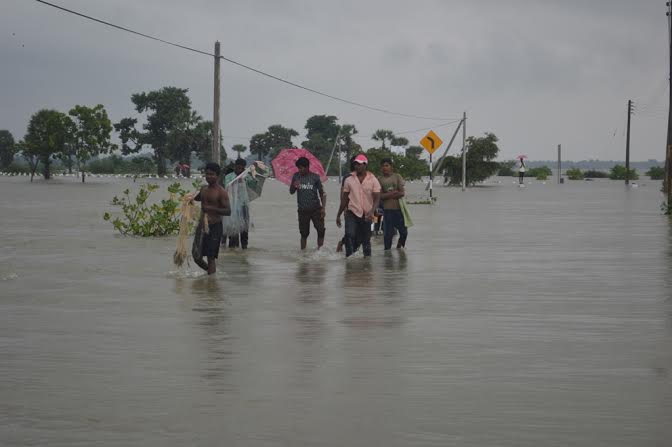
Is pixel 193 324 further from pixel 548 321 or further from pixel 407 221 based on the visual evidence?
pixel 407 221

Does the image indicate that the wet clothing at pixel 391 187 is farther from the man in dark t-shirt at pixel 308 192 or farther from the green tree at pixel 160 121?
the green tree at pixel 160 121

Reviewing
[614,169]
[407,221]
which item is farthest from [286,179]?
[614,169]

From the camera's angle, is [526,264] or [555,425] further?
[526,264]

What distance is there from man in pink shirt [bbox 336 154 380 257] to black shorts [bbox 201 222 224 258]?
3.46 metres

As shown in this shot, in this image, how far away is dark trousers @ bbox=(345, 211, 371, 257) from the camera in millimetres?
19906

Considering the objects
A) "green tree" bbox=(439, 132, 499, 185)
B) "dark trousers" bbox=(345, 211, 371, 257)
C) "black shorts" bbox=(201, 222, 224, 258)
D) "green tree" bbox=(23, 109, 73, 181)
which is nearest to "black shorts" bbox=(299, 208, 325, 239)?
"dark trousers" bbox=(345, 211, 371, 257)

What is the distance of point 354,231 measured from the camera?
A: 20.1 m

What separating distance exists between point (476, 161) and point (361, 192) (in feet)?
261

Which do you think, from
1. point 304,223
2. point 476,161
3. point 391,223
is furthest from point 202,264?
point 476,161

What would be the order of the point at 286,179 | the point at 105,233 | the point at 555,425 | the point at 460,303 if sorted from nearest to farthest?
the point at 555,425
the point at 460,303
the point at 286,179
the point at 105,233

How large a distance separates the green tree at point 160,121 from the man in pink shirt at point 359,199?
13802cm

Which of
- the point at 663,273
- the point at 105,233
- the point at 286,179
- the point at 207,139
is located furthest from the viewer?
the point at 207,139

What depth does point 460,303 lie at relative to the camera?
14.0 metres

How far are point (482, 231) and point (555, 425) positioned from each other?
2280 cm
